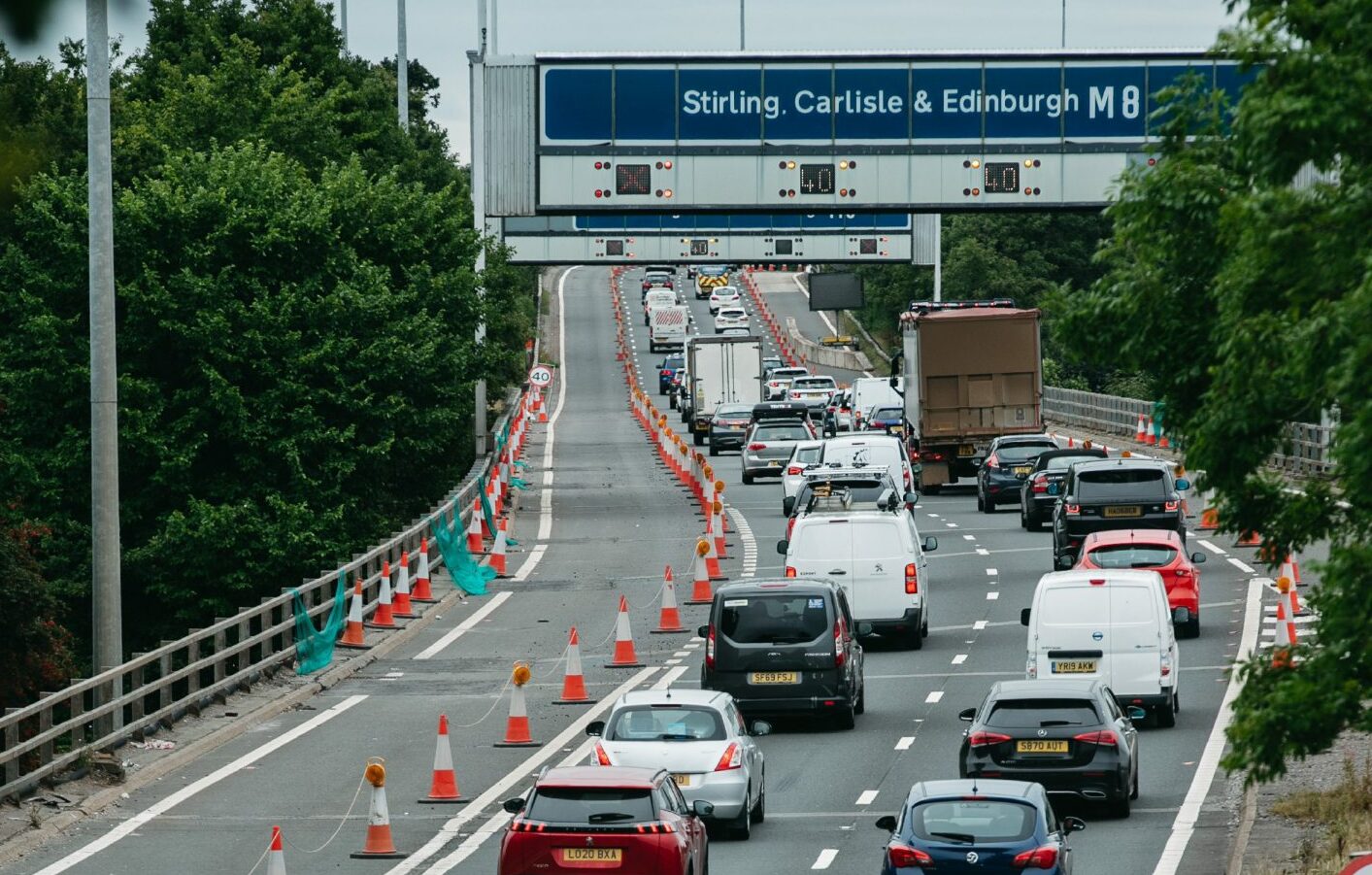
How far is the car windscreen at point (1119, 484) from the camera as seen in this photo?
36.4m

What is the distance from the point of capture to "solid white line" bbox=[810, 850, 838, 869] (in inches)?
682

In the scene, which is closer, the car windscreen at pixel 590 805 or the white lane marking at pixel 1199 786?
the car windscreen at pixel 590 805

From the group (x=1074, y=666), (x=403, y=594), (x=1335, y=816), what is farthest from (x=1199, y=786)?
(x=403, y=594)

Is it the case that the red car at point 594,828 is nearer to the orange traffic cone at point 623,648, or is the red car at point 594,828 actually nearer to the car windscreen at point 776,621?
the car windscreen at point 776,621

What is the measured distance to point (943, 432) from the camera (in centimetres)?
5200

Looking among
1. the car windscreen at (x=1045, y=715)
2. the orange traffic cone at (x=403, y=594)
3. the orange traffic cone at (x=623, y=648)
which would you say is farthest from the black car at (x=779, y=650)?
the orange traffic cone at (x=403, y=594)

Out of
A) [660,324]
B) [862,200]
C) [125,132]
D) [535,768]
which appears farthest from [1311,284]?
[660,324]

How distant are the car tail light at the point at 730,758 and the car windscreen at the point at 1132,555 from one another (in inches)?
473

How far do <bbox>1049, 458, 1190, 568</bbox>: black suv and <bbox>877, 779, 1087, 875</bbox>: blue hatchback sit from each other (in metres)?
21.4

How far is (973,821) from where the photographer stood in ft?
47.4

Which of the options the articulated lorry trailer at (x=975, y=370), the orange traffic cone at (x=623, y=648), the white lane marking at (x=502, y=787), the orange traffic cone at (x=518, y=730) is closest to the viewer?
the white lane marking at (x=502, y=787)

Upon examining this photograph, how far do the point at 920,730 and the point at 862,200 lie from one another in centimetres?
2242

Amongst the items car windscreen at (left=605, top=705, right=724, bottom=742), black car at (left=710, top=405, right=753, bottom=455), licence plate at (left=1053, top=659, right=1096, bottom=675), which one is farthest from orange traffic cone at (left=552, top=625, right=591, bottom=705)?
black car at (left=710, top=405, right=753, bottom=455)

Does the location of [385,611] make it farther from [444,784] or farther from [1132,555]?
[444,784]
